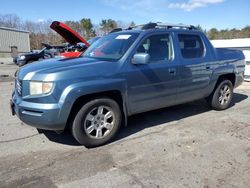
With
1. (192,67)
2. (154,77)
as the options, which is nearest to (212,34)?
(192,67)

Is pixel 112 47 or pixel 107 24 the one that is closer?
pixel 112 47

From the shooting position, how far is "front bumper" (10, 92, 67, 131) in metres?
3.54

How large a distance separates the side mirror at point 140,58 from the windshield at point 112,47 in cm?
26

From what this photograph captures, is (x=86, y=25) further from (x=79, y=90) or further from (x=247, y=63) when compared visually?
(x=79, y=90)

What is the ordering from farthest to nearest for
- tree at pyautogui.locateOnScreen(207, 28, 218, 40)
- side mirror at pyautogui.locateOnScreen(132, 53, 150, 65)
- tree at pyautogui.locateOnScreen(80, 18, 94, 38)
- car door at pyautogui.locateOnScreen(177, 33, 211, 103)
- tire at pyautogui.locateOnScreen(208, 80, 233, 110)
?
tree at pyautogui.locateOnScreen(80, 18, 94, 38) → tree at pyautogui.locateOnScreen(207, 28, 218, 40) → tire at pyautogui.locateOnScreen(208, 80, 233, 110) → car door at pyautogui.locateOnScreen(177, 33, 211, 103) → side mirror at pyautogui.locateOnScreen(132, 53, 150, 65)

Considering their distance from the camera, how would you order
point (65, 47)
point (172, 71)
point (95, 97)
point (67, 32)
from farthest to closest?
point (65, 47) → point (67, 32) → point (172, 71) → point (95, 97)

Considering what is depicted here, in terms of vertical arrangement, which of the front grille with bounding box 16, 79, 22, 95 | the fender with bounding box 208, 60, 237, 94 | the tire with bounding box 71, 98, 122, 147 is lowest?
the tire with bounding box 71, 98, 122, 147

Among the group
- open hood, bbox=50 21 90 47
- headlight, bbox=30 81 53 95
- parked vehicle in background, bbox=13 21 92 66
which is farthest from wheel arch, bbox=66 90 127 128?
open hood, bbox=50 21 90 47

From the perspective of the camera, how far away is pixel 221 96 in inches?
242

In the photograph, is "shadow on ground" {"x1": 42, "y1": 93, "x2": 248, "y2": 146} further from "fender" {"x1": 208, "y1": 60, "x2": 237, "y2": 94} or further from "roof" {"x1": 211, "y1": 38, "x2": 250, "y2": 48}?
"roof" {"x1": 211, "y1": 38, "x2": 250, "y2": 48}

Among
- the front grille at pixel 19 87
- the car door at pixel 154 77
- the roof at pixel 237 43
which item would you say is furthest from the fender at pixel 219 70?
the roof at pixel 237 43

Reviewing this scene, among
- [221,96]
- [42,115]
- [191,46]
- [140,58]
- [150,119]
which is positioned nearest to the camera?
[42,115]

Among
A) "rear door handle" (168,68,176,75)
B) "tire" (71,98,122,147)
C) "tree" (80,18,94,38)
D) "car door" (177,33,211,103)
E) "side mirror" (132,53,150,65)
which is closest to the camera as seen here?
"tire" (71,98,122,147)

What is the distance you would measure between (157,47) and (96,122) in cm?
181
